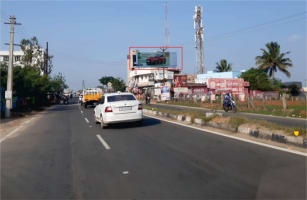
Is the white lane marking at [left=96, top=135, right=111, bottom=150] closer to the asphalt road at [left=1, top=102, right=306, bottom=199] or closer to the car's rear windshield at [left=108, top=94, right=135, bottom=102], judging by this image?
the asphalt road at [left=1, top=102, right=306, bottom=199]

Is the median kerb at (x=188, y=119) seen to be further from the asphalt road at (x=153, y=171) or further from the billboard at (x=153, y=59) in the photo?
the billboard at (x=153, y=59)

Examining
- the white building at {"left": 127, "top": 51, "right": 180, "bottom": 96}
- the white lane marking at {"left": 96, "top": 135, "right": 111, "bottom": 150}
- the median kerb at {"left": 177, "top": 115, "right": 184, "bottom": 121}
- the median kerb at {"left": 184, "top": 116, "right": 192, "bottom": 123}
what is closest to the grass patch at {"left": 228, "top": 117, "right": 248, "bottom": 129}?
the median kerb at {"left": 184, "top": 116, "right": 192, "bottom": 123}

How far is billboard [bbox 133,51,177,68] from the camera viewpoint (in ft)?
200

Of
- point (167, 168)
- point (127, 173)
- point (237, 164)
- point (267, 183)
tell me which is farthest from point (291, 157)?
point (127, 173)

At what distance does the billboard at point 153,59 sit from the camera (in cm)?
6091

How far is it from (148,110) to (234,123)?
1204 centimetres

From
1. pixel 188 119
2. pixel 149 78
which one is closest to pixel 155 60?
pixel 149 78

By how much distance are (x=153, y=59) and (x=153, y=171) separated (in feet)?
183

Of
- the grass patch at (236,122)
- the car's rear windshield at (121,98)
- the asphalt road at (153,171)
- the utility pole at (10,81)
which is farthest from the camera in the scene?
the utility pole at (10,81)

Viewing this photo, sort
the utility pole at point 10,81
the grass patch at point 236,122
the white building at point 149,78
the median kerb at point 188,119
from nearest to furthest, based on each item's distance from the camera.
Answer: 1. the grass patch at point 236,122
2. the median kerb at point 188,119
3. the utility pole at point 10,81
4. the white building at point 149,78

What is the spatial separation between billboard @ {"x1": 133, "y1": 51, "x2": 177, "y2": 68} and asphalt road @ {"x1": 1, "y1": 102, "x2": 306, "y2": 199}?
51.8 m

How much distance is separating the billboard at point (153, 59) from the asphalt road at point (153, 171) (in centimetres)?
5179

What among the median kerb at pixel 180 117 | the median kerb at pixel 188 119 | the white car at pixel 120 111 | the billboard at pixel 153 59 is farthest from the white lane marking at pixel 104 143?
the billboard at pixel 153 59

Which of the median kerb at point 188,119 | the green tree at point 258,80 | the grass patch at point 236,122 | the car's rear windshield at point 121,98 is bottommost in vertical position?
the median kerb at point 188,119
